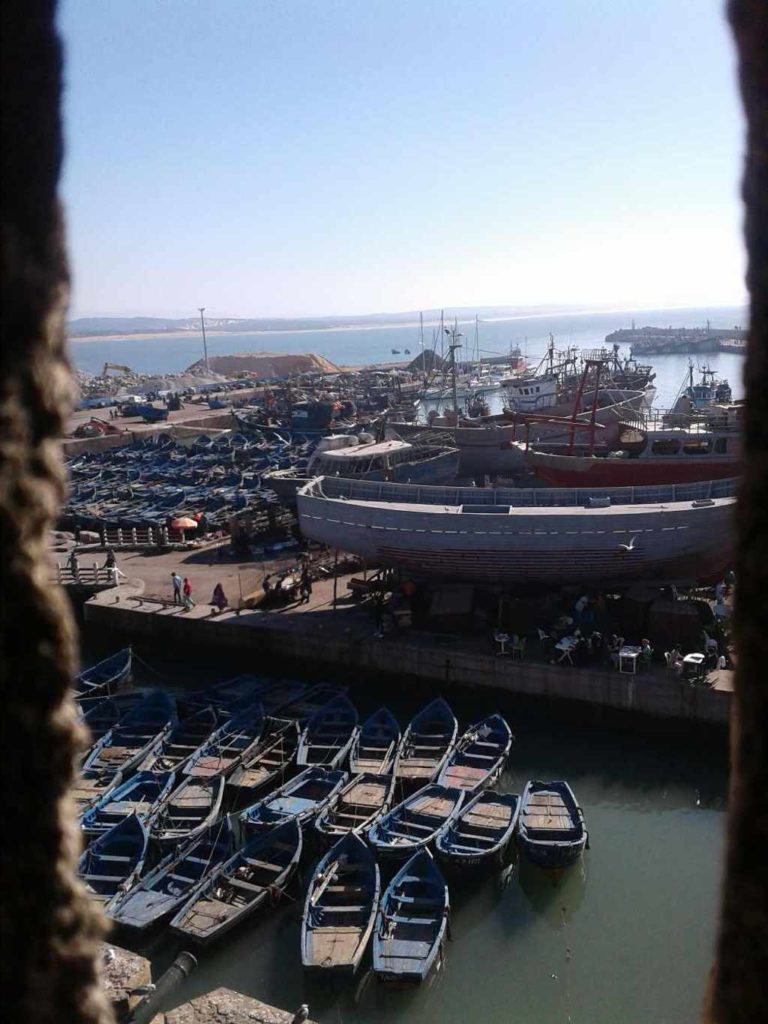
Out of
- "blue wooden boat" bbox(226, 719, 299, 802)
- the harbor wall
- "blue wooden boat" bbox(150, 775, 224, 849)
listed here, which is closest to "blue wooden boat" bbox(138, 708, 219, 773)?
"blue wooden boat" bbox(150, 775, 224, 849)

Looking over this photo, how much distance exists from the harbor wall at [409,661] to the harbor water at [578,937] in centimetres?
154

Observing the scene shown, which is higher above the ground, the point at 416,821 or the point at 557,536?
the point at 557,536

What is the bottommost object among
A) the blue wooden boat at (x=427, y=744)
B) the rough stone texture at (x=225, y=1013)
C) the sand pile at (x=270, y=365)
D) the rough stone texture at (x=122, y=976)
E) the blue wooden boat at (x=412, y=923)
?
the blue wooden boat at (x=412, y=923)

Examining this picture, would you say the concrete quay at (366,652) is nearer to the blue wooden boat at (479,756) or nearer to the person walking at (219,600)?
the person walking at (219,600)

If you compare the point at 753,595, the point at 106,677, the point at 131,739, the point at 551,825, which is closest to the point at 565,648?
the point at 551,825

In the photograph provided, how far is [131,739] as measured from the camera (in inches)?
791

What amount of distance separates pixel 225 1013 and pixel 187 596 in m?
18.5

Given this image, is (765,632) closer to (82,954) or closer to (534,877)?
(82,954)

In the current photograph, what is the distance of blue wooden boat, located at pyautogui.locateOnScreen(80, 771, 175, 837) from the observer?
1645cm

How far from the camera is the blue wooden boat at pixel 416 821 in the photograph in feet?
49.6

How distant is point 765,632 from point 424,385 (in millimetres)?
89581

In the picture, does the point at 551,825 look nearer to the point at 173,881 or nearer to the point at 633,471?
the point at 173,881

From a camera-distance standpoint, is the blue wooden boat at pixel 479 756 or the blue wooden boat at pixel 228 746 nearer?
the blue wooden boat at pixel 479 756

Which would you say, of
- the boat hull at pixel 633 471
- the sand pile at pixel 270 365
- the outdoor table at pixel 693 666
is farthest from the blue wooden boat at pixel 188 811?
the sand pile at pixel 270 365
